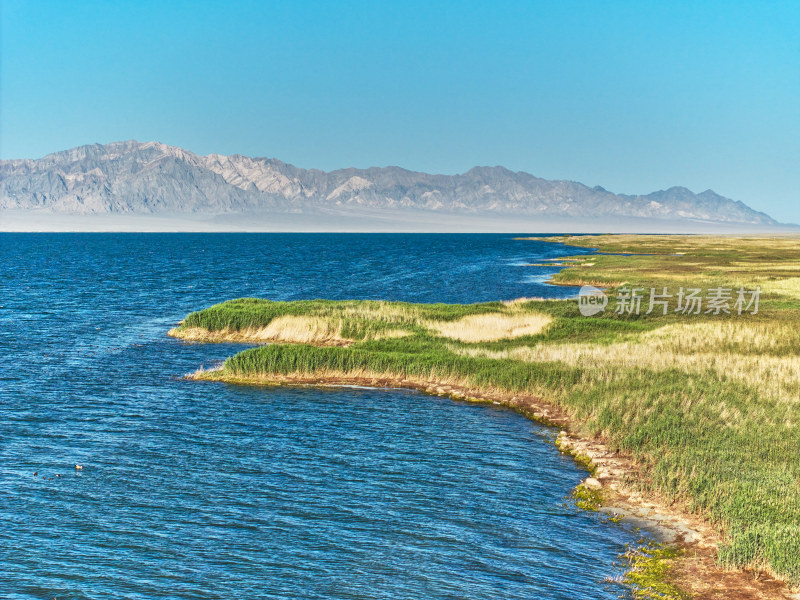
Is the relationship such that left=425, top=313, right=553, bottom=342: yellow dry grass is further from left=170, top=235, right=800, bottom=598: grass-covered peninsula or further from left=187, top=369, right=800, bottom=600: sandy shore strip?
left=187, top=369, right=800, bottom=600: sandy shore strip

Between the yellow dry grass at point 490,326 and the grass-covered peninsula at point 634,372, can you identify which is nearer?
the grass-covered peninsula at point 634,372

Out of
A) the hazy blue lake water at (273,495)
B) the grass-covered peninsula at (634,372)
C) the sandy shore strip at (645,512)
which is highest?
the grass-covered peninsula at (634,372)

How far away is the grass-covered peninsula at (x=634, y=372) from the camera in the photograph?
20.3 m

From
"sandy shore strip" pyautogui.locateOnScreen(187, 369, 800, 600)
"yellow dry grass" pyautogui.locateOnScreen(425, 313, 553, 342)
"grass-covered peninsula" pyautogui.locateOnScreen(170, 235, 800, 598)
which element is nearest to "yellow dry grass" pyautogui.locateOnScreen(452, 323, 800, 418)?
"grass-covered peninsula" pyautogui.locateOnScreen(170, 235, 800, 598)

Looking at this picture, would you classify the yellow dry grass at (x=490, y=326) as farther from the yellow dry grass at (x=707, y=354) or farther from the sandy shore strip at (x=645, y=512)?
the sandy shore strip at (x=645, y=512)

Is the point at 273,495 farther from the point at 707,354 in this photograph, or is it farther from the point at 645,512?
the point at 707,354

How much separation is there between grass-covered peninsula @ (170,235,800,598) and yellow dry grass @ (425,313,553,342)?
0.14 m

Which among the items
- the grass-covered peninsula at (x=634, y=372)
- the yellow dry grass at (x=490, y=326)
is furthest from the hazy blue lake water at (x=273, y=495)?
the yellow dry grass at (x=490, y=326)

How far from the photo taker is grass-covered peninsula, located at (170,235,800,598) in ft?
66.5

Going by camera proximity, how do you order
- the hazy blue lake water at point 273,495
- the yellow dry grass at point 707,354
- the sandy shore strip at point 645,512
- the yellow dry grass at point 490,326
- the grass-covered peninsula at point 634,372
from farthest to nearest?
the yellow dry grass at point 490,326 → the yellow dry grass at point 707,354 → the grass-covered peninsula at point 634,372 → the hazy blue lake water at point 273,495 → the sandy shore strip at point 645,512

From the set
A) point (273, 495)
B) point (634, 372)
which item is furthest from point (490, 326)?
point (273, 495)

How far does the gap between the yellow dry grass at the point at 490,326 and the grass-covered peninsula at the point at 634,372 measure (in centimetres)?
14

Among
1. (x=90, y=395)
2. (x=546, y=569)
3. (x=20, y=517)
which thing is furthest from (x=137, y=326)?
(x=546, y=569)

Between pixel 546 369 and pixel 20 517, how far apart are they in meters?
24.2
